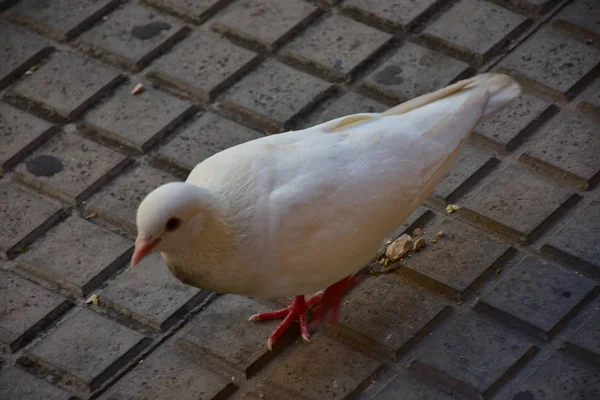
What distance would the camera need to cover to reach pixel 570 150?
5.03 meters

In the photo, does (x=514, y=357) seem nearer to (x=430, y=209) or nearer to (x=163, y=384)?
(x=430, y=209)

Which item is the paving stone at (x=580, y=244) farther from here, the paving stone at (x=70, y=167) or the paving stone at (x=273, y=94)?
the paving stone at (x=70, y=167)

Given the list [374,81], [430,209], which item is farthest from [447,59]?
[430,209]

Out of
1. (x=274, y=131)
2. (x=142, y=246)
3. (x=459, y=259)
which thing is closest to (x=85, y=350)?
(x=142, y=246)

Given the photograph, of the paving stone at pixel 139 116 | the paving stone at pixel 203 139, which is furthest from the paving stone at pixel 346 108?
the paving stone at pixel 139 116

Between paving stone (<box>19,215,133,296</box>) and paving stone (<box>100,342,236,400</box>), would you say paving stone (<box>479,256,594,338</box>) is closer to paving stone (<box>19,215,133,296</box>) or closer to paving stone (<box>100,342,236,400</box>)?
paving stone (<box>100,342,236,400</box>)

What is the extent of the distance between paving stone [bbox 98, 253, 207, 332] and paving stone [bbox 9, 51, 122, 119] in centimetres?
104

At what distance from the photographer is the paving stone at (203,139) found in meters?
5.11

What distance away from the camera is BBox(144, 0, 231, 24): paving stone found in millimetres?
5734

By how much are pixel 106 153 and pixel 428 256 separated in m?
1.54

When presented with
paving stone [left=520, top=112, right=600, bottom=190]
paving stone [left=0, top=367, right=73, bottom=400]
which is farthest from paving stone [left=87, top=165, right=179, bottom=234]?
paving stone [left=520, top=112, right=600, bottom=190]

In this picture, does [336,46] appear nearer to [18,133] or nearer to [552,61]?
[552,61]

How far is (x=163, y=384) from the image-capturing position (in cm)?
429

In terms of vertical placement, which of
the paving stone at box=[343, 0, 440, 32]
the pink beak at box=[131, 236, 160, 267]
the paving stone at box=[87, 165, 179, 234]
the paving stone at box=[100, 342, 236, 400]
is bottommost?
the paving stone at box=[100, 342, 236, 400]
